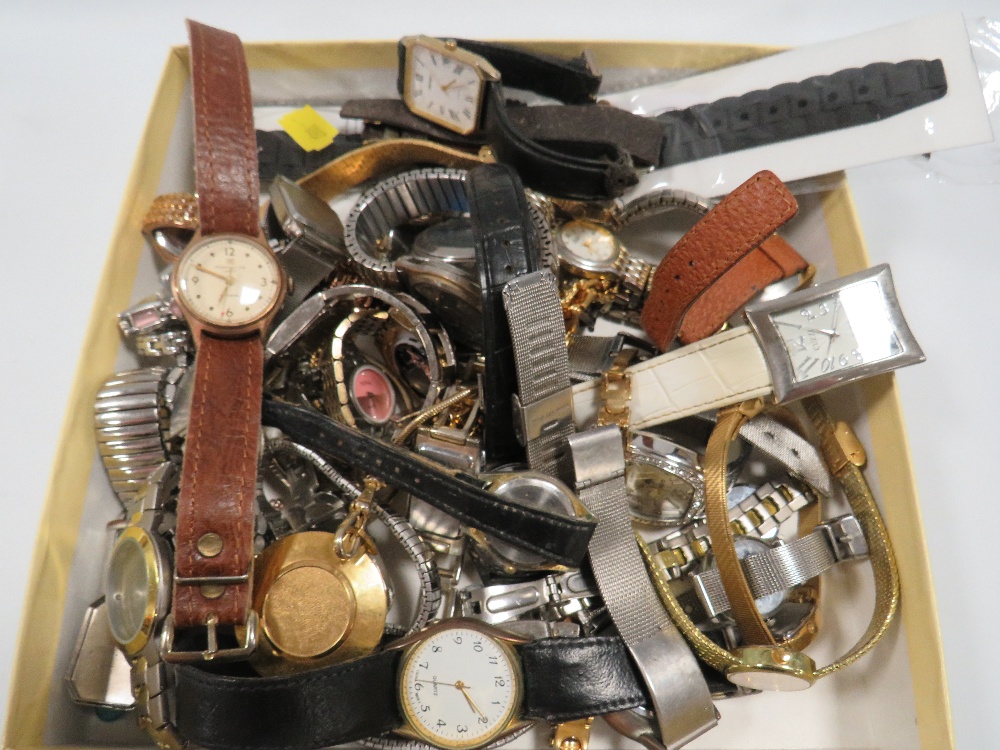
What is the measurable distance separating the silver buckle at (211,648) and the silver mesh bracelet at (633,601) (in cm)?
62

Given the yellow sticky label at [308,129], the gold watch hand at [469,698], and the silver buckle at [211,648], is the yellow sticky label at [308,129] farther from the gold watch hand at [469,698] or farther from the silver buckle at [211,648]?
the gold watch hand at [469,698]

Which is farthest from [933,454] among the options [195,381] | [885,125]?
[195,381]

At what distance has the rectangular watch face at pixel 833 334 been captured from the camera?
153 cm

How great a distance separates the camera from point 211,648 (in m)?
1.37

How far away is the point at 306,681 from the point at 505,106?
137cm

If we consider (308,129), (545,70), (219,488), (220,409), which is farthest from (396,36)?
(219,488)

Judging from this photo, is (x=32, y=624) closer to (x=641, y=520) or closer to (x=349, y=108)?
(x=641, y=520)

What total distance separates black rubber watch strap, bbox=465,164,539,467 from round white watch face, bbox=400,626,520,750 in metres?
0.41

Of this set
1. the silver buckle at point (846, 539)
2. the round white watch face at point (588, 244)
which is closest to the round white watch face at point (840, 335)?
the silver buckle at point (846, 539)

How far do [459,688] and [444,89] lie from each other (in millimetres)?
1331

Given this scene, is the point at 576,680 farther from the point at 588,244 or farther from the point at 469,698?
the point at 588,244

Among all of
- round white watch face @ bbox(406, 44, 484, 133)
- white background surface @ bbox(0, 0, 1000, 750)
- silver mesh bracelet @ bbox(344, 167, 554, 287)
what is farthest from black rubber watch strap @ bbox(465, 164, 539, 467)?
white background surface @ bbox(0, 0, 1000, 750)

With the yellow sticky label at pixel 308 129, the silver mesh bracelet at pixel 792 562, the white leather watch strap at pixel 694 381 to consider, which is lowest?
the silver mesh bracelet at pixel 792 562

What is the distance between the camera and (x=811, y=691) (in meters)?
1.65
